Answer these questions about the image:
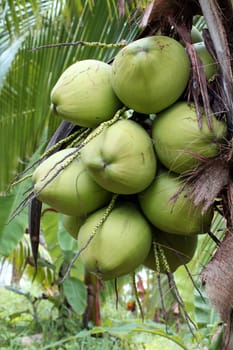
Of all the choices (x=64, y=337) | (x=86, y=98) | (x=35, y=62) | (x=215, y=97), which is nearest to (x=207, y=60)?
(x=215, y=97)

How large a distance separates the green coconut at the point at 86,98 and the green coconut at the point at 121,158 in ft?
0.20

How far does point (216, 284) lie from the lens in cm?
80

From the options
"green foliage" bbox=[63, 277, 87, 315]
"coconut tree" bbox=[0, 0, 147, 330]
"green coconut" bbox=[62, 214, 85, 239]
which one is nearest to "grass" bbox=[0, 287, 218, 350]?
"green foliage" bbox=[63, 277, 87, 315]

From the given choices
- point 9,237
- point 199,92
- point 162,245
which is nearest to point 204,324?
point 9,237

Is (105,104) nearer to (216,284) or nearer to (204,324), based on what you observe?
(216,284)

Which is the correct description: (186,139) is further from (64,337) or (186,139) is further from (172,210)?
(64,337)

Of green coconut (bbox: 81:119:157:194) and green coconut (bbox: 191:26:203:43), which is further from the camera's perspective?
green coconut (bbox: 191:26:203:43)

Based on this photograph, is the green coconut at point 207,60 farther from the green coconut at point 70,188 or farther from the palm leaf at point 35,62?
the palm leaf at point 35,62

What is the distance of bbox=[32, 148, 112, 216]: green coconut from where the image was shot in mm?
905

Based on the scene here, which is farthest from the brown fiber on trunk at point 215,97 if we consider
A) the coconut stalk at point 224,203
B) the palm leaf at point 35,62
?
the palm leaf at point 35,62

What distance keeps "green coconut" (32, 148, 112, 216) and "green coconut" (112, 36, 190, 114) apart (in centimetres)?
14

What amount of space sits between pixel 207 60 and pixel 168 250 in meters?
0.32

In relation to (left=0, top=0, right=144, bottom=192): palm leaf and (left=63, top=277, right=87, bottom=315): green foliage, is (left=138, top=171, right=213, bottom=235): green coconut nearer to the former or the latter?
(left=0, top=0, right=144, bottom=192): palm leaf

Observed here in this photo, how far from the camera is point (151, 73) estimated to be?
866 mm
